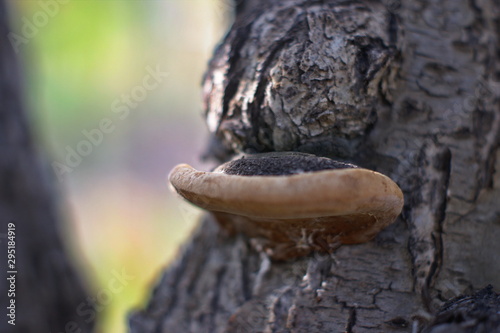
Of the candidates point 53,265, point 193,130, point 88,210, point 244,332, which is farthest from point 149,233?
point 244,332

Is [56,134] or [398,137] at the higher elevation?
[398,137]

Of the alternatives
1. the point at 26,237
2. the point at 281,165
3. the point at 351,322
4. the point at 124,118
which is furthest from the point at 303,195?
the point at 124,118

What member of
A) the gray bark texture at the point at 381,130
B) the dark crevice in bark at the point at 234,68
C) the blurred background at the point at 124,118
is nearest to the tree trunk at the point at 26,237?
the gray bark texture at the point at 381,130

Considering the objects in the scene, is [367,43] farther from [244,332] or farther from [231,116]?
[244,332]

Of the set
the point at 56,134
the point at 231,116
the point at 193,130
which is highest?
the point at 231,116

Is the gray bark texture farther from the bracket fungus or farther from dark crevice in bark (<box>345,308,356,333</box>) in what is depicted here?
the bracket fungus

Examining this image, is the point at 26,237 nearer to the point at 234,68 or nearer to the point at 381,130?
the point at 234,68
